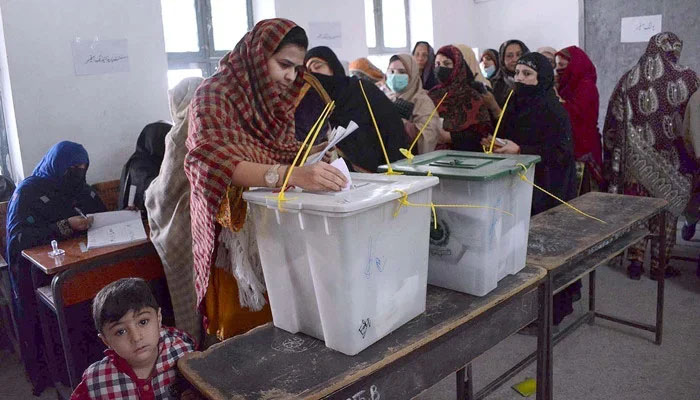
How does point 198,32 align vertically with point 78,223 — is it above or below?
above

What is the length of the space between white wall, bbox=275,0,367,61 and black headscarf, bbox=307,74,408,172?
1834mm

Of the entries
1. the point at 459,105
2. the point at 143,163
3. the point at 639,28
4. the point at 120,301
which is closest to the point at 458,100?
the point at 459,105

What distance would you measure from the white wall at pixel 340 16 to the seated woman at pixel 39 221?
6.59 feet

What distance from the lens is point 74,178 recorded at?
265 cm

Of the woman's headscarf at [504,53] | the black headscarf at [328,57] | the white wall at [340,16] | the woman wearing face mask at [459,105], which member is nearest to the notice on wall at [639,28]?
the woman's headscarf at [504,53]

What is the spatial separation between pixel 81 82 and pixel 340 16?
84.5 inches

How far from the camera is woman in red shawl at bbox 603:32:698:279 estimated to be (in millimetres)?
3188

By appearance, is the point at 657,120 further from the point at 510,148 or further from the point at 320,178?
the point at 320,178

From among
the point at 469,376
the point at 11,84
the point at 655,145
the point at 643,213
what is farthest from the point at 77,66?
the point at 655,145

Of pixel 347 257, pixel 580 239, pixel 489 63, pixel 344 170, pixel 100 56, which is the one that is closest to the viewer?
pixel 347 257

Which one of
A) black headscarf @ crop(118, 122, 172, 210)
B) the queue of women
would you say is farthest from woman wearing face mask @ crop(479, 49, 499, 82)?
black headscarf @ crop(118, 122, 172, 210)

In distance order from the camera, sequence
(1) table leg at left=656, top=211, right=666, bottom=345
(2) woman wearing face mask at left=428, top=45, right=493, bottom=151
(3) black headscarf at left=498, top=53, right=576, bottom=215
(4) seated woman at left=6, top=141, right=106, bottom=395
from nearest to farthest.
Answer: (4) seated woman at left=6, top=141, right=106, bottom=395 < (1) table leg at left=656, top=211, right=666, bottom=345 < (3) black headscarf at left=498, top=53, right=576, bottom=215 < (2) woman wearing face mask at left=428, top=45, right=493, bottom=151

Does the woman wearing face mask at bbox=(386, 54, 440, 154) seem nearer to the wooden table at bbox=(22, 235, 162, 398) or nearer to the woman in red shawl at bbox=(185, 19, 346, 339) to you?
the wooden table at bbox=(22, 235, 162, 398)

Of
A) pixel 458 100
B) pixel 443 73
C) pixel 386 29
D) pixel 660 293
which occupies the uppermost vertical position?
pixel 386 29
